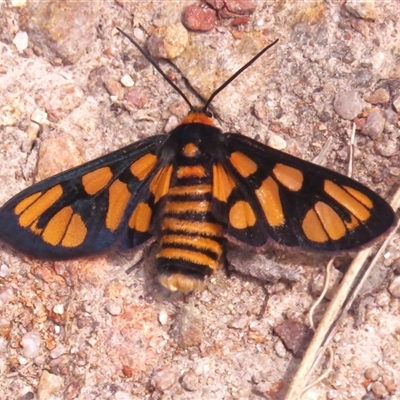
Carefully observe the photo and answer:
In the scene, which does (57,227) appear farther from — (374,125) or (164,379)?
(374,125)

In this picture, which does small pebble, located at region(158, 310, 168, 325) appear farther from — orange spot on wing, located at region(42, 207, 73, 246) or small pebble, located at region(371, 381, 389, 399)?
small pebble, located at region(371, 381, 389, 399)

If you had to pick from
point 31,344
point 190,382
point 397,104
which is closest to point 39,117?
point 31,344

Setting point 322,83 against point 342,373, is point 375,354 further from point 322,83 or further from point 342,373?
point 322,83

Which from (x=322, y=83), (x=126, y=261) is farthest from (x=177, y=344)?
(x=322, y=83)

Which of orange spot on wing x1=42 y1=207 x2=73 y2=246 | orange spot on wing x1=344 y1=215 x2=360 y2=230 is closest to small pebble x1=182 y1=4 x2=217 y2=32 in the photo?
orange spot on wing x1=42 y1=207 x2=73 y2=246

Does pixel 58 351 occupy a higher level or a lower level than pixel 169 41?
lower
